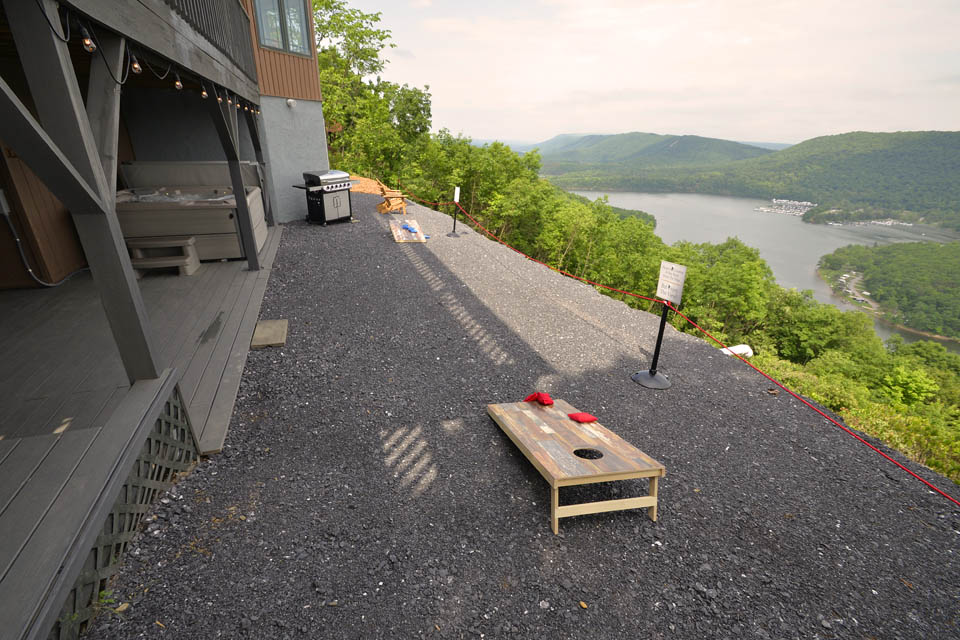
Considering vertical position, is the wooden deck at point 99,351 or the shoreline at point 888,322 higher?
the wooden deck at point 99,351

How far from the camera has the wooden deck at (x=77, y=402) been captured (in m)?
1.71

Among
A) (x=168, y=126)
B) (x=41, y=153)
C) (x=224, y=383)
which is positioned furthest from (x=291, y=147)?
(x=41, y=153)

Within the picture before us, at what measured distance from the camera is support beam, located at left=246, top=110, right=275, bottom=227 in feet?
27.7

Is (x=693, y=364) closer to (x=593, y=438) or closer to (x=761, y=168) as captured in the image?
(x=593, y=438)

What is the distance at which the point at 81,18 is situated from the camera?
212cm

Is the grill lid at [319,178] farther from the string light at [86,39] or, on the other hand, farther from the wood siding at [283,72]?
the string light at [86,39]

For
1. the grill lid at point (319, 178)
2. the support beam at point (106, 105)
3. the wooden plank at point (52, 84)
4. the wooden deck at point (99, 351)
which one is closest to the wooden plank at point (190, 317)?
the wooden deck at point (99, 351)

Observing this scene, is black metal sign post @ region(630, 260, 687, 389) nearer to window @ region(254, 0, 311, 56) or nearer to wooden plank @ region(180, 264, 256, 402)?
wooden plank @ region(180, 264, 256, 402)

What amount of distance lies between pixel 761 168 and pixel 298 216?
19618 cm

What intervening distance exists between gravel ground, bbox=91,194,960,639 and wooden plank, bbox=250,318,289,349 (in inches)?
4.5

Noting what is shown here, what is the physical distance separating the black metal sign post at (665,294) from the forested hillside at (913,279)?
84407 mm

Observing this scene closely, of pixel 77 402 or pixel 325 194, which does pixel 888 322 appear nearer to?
pixel 325 194

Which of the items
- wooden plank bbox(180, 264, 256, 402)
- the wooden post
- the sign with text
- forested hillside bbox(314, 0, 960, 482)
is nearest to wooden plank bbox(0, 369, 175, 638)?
the wooden post

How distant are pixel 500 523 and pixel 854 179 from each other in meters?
189
